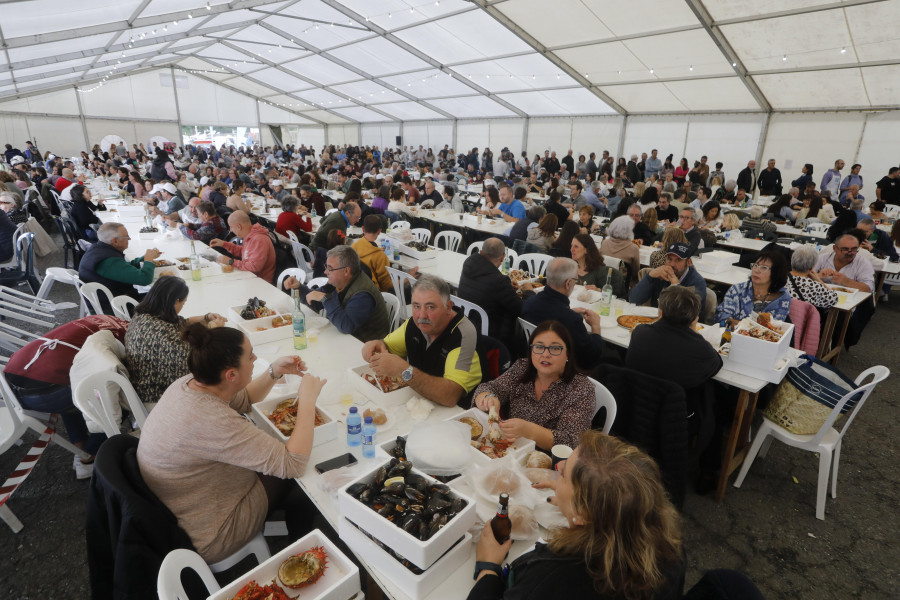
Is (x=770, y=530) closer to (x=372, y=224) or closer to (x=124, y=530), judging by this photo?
(x=124, y=530)

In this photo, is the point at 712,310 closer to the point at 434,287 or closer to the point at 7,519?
the point at 434,287

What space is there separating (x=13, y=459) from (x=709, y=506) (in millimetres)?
4860

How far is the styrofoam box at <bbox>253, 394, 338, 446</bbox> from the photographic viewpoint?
2.08 metres

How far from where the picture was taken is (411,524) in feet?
4.64

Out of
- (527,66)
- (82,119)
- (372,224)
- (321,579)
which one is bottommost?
(321,579)

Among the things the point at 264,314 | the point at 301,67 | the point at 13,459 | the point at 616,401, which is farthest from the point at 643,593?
the point at 301,67

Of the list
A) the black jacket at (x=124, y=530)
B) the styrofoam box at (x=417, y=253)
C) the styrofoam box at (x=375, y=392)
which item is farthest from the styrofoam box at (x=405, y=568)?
the styrofoam box at (x=417, y=253)

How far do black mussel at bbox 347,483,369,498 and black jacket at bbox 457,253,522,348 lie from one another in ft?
7.94

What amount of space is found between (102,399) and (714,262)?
602cm

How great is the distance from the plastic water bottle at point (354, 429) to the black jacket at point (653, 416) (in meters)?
1.40

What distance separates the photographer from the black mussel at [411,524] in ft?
4.62

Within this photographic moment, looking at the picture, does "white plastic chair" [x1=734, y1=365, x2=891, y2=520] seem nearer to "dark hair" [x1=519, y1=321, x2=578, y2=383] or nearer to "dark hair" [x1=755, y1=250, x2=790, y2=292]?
"dark hair" [x1=755, y1=250, x2=790, y2=292]

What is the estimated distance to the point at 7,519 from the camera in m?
2.77

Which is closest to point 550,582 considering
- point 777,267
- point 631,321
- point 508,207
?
point 631,321
